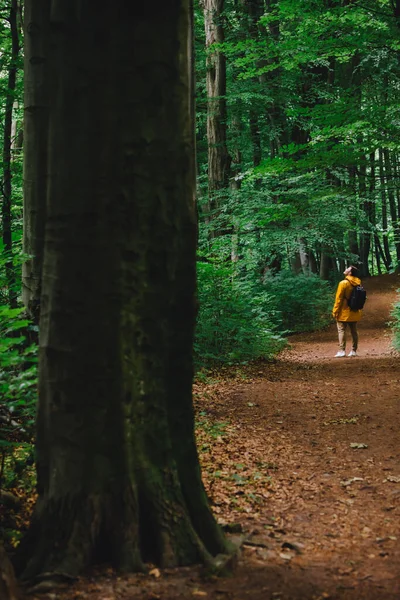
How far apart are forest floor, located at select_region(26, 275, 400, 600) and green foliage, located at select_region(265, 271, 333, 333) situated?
10591mm

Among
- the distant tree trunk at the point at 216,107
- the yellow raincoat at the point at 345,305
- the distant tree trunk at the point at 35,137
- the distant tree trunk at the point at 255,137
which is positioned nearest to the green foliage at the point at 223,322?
the yellow raincoat at the point at 345,305

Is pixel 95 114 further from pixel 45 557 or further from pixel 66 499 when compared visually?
pixel 45 557

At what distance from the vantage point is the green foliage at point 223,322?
11.7 m

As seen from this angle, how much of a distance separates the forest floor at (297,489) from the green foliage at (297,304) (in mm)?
10591

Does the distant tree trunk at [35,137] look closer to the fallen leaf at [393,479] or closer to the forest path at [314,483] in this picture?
the forest path at [314,483]

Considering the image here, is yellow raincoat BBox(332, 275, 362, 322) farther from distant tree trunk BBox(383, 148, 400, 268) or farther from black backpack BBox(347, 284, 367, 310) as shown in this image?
distant tree trunk BBox(383, 148, 400, 268)

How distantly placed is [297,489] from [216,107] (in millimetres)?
12505

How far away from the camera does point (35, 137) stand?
19.2 ft

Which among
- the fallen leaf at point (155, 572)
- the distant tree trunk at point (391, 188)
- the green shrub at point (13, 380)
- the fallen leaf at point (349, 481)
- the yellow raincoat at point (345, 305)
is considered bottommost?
the fallen leaf at point (349, 481)

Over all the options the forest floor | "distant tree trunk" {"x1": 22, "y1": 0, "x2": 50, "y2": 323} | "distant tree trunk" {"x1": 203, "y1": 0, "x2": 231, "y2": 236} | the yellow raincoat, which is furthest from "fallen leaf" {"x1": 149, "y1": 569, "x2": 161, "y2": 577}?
"distant tree trunk" {"x1": 203, "y1": 0, "x2": 231, "y2": 236}

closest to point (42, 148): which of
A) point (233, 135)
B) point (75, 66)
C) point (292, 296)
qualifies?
point (75, 66)

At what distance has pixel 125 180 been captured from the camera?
10.2ft

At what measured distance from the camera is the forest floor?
3049 mm

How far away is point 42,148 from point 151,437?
3.68m
